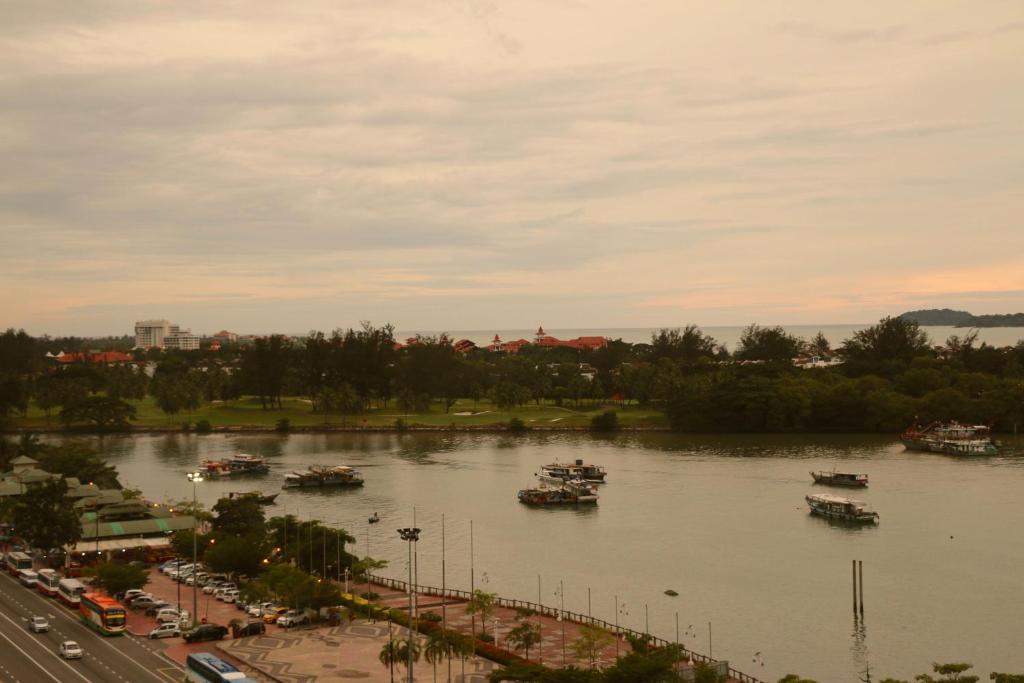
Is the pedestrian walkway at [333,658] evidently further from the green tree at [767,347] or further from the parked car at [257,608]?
the green tree at [767,347]

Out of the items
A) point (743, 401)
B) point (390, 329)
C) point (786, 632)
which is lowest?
point (786, 632)

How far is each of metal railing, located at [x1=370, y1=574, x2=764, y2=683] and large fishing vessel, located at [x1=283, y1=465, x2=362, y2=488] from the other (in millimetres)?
28653

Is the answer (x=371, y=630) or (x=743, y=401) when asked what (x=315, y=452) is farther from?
(x=371, y=630)

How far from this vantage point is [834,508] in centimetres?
6009

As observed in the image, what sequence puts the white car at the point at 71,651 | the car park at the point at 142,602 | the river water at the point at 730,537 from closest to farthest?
1. the white car at the point at 71,651
2. the car park at the point at 142,602
3. the river water at the point at 730,537

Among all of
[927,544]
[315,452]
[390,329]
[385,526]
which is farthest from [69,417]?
[927,544]

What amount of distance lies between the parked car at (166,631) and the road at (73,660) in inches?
16.7

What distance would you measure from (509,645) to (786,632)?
11.3 meters

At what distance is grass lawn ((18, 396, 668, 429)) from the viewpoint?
368 ft

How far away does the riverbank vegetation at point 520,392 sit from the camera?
102m

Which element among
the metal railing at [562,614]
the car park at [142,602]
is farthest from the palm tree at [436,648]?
the car park at [142,602]

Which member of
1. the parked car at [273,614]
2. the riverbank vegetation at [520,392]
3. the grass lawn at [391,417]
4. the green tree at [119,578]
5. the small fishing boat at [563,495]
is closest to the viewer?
the parked car at [273,614]

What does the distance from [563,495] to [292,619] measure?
1313 inches

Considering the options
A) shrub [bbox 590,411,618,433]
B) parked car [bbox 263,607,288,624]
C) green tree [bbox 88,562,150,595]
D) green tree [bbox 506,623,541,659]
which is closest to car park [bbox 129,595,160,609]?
green tree [bbox 88,562,150,595]
